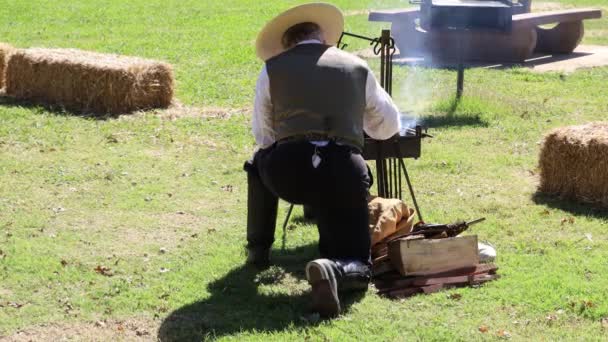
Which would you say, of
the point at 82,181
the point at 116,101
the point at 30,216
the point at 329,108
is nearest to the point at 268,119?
the point at 329,108

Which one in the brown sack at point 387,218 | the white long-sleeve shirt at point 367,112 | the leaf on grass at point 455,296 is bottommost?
the leaf on grass at point 455,296

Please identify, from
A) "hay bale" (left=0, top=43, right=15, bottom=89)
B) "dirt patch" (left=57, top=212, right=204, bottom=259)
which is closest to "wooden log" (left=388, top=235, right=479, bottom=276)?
"dirt patch" (left=57, top=212, right=204, bottom=259)

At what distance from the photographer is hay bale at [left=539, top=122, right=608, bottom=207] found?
313 inches

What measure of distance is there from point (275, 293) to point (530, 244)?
6.54 ft

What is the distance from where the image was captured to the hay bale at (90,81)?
11617 mm

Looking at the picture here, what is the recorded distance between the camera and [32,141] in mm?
10219

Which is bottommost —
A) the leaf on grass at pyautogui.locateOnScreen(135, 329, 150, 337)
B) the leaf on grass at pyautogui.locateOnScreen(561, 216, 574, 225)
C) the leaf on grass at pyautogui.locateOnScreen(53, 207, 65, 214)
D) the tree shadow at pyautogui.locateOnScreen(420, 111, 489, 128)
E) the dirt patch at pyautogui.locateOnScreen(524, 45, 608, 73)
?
the dirt patch at pyautogui.locateOnScreen(524, 45, 608, 73)

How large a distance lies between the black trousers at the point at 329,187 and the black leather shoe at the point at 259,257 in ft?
1.95

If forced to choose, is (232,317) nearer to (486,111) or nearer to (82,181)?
(82,181)

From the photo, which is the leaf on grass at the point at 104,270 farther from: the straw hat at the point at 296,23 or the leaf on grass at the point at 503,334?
the leaf on grass at the point at 503,334

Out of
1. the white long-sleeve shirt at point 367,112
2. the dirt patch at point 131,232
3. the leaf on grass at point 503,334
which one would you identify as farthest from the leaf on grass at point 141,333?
the leaf on grass at point 503,334

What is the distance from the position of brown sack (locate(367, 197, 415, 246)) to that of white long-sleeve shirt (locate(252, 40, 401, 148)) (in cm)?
54

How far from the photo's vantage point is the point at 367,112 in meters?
6.05

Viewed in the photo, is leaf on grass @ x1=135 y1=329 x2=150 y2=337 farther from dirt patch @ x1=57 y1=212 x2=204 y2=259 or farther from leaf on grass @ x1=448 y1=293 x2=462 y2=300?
leaf on grass @ x1=448 y1=293 x2=462 y2=300
